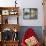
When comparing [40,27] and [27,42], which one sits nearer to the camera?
[27,42]

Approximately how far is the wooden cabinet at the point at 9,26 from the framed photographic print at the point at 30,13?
0.93ft

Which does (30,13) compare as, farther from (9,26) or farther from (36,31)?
(9,26)

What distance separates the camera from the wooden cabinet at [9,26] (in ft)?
17.3

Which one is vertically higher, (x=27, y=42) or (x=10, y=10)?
(x=10, y=10)

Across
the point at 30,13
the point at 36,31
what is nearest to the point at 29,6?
the point at 30,13

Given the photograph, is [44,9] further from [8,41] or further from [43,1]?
[8,41]

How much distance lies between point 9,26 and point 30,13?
86 cm

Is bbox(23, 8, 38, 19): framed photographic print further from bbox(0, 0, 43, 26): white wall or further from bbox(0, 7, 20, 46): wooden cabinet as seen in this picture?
bbox(0, 7, 20, 46): wooden cabinet

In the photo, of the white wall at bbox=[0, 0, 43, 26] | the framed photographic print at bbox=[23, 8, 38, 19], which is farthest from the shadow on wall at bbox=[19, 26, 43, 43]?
the framed photographic print at bbox=[23, 8, 38, 19]

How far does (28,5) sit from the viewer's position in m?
5.44

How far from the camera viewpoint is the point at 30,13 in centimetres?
543

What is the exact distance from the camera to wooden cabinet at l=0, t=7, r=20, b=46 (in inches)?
207

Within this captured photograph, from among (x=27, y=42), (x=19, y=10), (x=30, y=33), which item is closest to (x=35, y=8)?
(x=19, y=10)

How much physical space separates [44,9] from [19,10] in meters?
0.87
